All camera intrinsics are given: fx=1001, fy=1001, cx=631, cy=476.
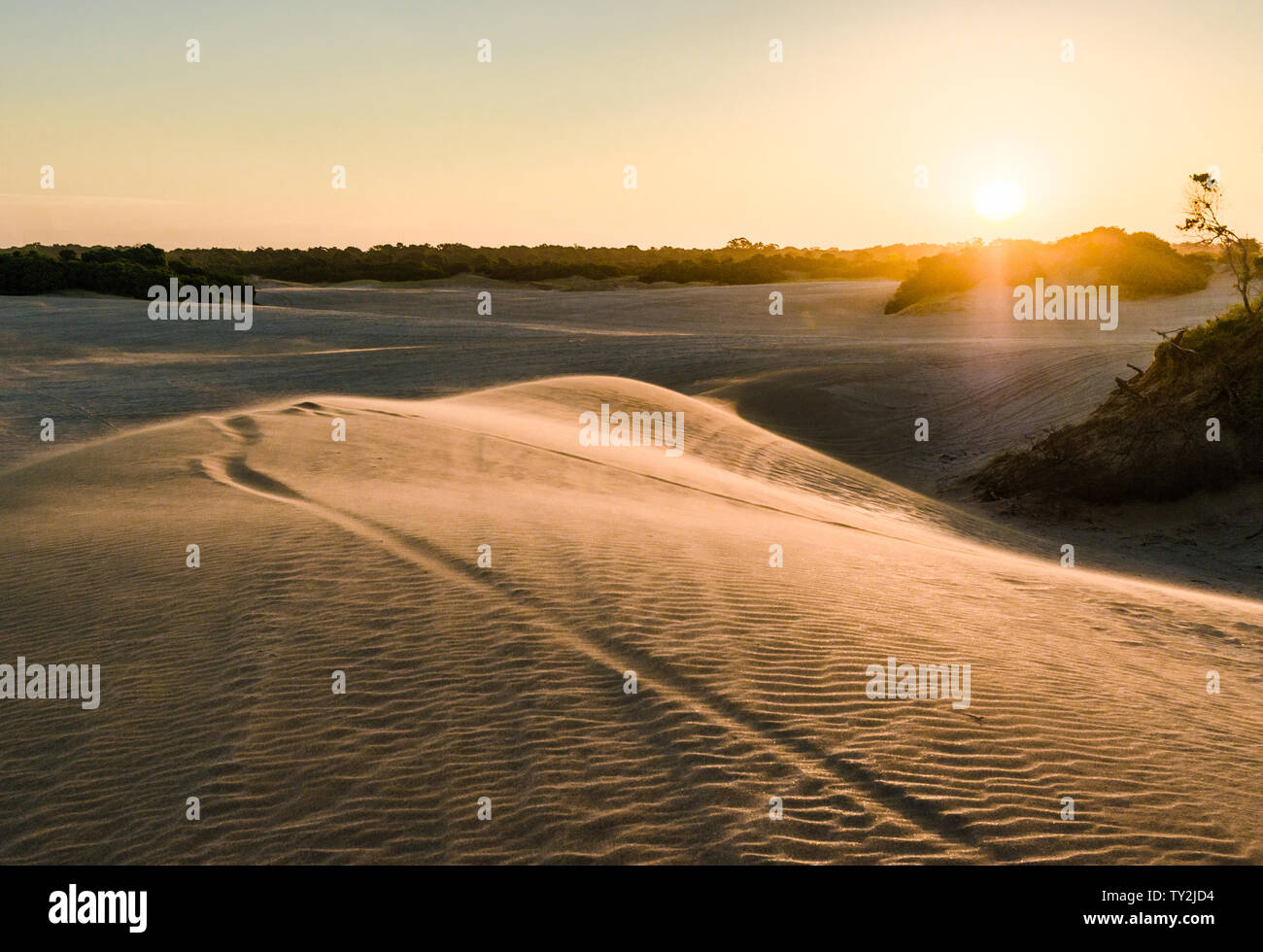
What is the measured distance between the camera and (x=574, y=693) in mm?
5953

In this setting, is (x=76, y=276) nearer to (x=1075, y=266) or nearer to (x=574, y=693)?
(x=1075, y=266)

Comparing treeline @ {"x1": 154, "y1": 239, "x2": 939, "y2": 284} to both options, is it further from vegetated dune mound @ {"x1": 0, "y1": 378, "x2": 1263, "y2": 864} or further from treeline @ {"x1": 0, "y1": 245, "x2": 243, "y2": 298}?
vegetated dune mound @ {"x1": 0, "y1": 378, "x2": 1263, "y2": 864}

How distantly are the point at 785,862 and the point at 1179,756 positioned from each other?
2.71m

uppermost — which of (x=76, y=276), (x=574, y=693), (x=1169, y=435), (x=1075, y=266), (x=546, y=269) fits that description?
(x=546, y=269)

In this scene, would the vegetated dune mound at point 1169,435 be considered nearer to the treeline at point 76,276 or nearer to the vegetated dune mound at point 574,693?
the vegetated dune mound at point 574,693

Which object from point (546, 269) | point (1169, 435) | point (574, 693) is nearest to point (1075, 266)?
point (1169, 435)

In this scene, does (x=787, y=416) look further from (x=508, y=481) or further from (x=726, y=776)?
(x=726, y=776)

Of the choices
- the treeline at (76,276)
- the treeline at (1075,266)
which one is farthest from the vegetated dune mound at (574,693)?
the treeline at (76,276)

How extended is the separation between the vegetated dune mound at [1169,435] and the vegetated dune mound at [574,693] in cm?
539

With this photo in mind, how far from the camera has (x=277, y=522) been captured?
9.32 meters

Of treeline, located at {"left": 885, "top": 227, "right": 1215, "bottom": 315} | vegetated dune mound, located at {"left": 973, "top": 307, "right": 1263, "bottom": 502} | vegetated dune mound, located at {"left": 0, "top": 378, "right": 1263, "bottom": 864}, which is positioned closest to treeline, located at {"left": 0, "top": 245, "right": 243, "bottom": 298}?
treeline, located at {"left": 885, "top": 227, "right": 1215, "bottom": 315}

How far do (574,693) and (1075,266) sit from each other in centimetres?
4450

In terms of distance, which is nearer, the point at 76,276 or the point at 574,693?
the point at 574,693

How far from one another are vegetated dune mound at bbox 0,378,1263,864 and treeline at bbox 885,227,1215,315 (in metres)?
35.9
